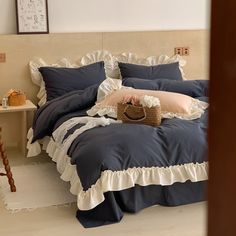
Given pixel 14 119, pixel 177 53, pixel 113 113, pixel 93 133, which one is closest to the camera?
pixel 93 133

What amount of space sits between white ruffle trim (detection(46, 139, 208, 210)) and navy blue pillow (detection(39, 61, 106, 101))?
4.24ft

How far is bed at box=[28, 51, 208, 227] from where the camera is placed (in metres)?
2.71

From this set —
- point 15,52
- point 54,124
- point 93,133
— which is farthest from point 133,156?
point 15,52

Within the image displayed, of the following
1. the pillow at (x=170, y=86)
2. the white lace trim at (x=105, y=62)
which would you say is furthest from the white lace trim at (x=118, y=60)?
the pillow at (x=170, y=86)

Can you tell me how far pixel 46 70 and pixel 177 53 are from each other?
4.59ft

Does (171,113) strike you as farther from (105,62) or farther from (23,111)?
(23,111)

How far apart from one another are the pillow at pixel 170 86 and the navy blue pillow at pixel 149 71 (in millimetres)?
244

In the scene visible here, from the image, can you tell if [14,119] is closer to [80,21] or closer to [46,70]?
[46,70]

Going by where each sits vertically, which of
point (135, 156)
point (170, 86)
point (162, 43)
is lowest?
point (135, 156)

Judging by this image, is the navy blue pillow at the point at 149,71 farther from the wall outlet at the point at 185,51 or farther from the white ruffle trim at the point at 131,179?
the white ruffle trim at the point at 131,179

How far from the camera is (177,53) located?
4.69 meters

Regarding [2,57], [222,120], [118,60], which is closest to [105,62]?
[118,60]

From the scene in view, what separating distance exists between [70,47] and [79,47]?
0.09 metres

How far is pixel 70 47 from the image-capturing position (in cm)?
435
